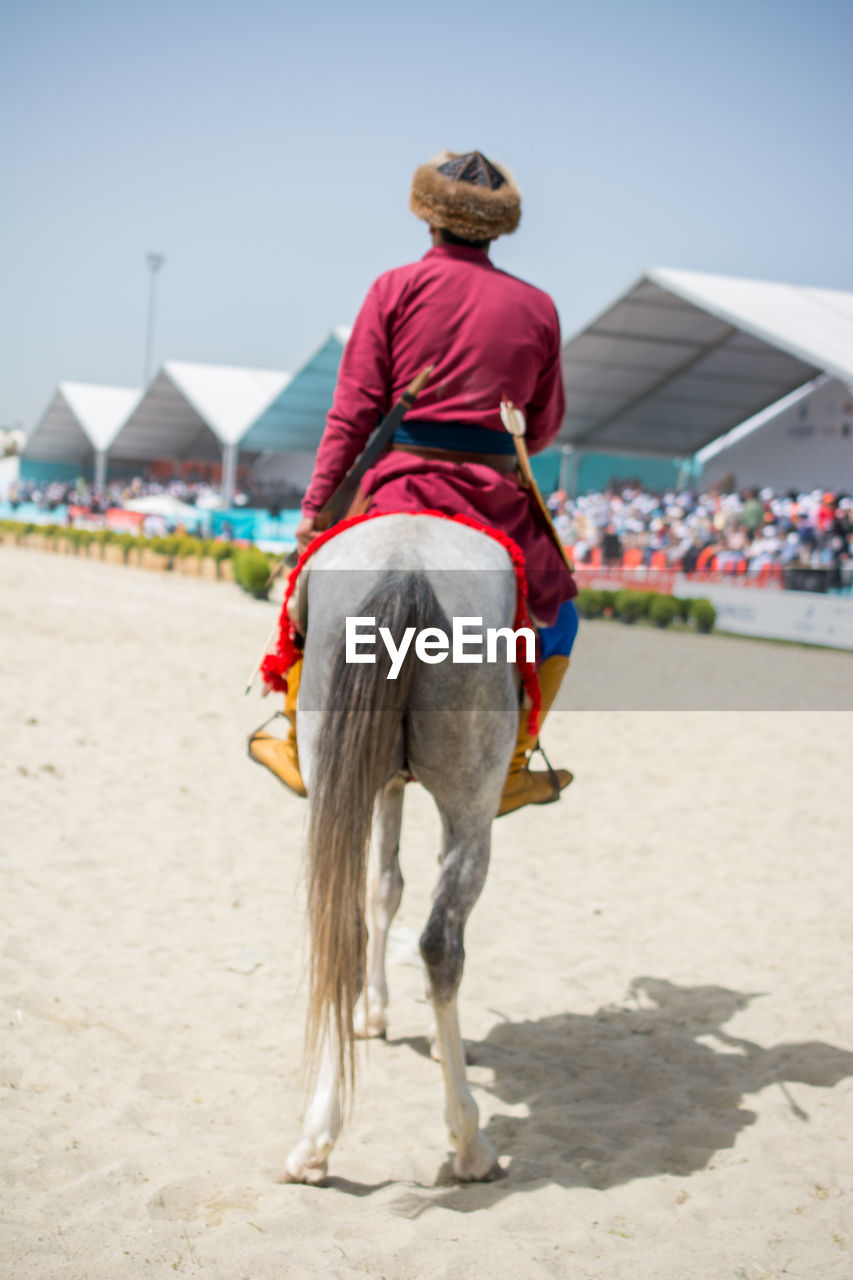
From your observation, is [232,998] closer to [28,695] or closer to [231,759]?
[231,759]

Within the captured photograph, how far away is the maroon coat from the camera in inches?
116

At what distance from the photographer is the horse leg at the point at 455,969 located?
2648 millimetres

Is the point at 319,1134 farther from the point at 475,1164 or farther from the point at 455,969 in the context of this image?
the point at 455,969

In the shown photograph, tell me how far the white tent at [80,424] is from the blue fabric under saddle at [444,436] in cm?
4192

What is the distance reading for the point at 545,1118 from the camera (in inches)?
127

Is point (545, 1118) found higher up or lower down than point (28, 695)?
lower down

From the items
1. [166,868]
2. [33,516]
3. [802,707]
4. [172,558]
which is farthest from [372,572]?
[33,516]

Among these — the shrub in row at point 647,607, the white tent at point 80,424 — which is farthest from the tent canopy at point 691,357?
the white tent at point 80,424

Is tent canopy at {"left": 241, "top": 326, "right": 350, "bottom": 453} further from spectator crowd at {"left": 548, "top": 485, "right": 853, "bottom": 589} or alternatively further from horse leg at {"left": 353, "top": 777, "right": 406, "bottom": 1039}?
horse leg at {"left": 353, "top": 777, "right": 406, "bottom": 1039}

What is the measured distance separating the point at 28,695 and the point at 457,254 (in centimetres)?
581

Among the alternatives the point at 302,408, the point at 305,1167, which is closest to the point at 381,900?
the point at 305,1167

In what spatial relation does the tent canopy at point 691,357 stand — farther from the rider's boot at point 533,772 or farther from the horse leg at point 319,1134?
the horse leg at point 319,1134

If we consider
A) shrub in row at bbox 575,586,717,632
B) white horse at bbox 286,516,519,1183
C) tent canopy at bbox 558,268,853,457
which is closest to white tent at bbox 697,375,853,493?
tent canopy at bbox 558,268,853,457

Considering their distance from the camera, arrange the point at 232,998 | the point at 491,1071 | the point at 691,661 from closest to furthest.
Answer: the point at 491,1071
the point at 232,998
the point at 691,661
